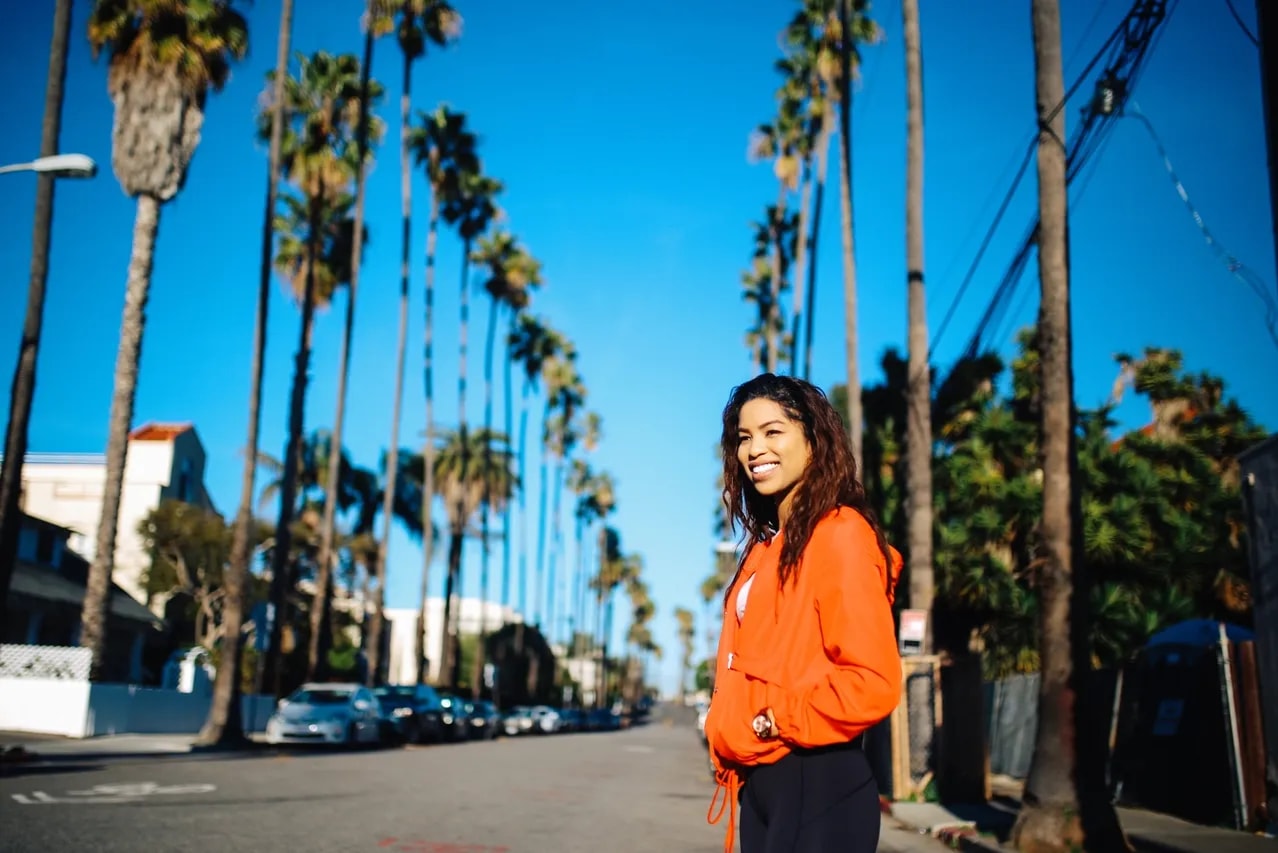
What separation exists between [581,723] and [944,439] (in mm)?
43713

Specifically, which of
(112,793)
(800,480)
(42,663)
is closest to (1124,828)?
(112,793)

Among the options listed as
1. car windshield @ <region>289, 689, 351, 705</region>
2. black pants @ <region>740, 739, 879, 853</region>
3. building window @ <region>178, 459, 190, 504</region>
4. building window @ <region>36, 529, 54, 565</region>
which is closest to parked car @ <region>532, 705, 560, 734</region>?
building window @ <region>178, 459, 190, 504</region>

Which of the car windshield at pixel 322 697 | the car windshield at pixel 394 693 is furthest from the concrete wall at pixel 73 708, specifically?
the car windshield at pixel 394 693

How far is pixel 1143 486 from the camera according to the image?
22.5 meters

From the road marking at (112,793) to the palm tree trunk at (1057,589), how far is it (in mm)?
8126

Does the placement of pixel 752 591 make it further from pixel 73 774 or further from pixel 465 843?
pixel 73 774

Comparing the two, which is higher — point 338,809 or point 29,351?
point 29,351

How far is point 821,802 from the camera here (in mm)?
2375

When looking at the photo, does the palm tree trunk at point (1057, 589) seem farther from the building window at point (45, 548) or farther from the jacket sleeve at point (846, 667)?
the building window at point (45, 548)

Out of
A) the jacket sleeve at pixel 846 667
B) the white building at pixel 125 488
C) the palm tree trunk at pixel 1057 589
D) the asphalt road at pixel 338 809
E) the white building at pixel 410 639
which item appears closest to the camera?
the jacket sleeve at pixel 846 667

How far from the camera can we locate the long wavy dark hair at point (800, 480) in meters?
2.56

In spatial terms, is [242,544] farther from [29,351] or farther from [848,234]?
[848,234]

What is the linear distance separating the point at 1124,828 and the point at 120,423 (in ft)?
60.7

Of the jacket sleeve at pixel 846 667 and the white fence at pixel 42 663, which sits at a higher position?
the jacket sleeve at pixel 846 667
